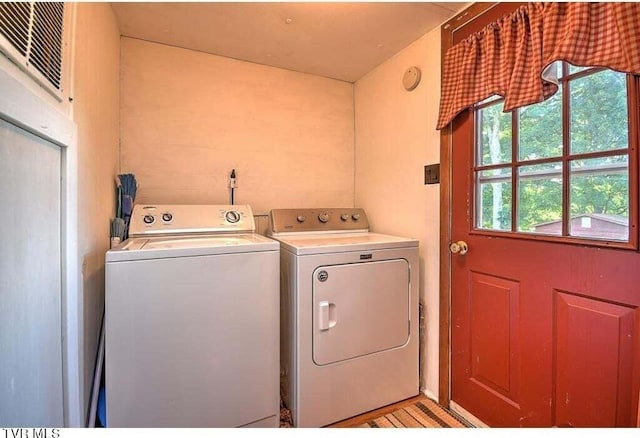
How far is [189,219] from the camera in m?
1.76

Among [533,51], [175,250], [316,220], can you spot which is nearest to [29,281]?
[175,250]

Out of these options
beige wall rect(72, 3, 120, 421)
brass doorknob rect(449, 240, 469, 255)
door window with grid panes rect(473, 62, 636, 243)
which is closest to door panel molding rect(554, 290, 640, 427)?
door window with grid panes rect(473, 62, 636, 243)

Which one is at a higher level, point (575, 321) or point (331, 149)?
point (331, 149)

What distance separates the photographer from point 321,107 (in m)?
2.32

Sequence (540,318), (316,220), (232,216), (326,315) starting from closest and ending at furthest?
(540,318), (326,315), (232,216), (316,220)

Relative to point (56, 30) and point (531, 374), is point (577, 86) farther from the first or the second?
point (56, 30)

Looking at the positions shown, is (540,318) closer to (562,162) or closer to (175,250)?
(562,162)

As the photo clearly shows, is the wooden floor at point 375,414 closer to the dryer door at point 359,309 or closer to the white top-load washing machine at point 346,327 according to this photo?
the white top-load washing machine at point 346,327

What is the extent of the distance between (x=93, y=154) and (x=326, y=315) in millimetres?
1297

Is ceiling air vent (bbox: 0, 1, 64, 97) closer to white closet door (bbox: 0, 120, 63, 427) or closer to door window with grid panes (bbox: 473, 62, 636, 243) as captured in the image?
white closet door (bbox: 0, 120, 63, 427)

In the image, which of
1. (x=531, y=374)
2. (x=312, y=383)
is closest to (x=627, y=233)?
(x=531, y=374)

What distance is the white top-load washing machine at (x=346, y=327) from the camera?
1.45 metres

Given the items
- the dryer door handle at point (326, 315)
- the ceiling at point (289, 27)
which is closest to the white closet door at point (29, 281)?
the dryer door handle at point (326, 315)

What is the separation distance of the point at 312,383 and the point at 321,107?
1932 millimetres
